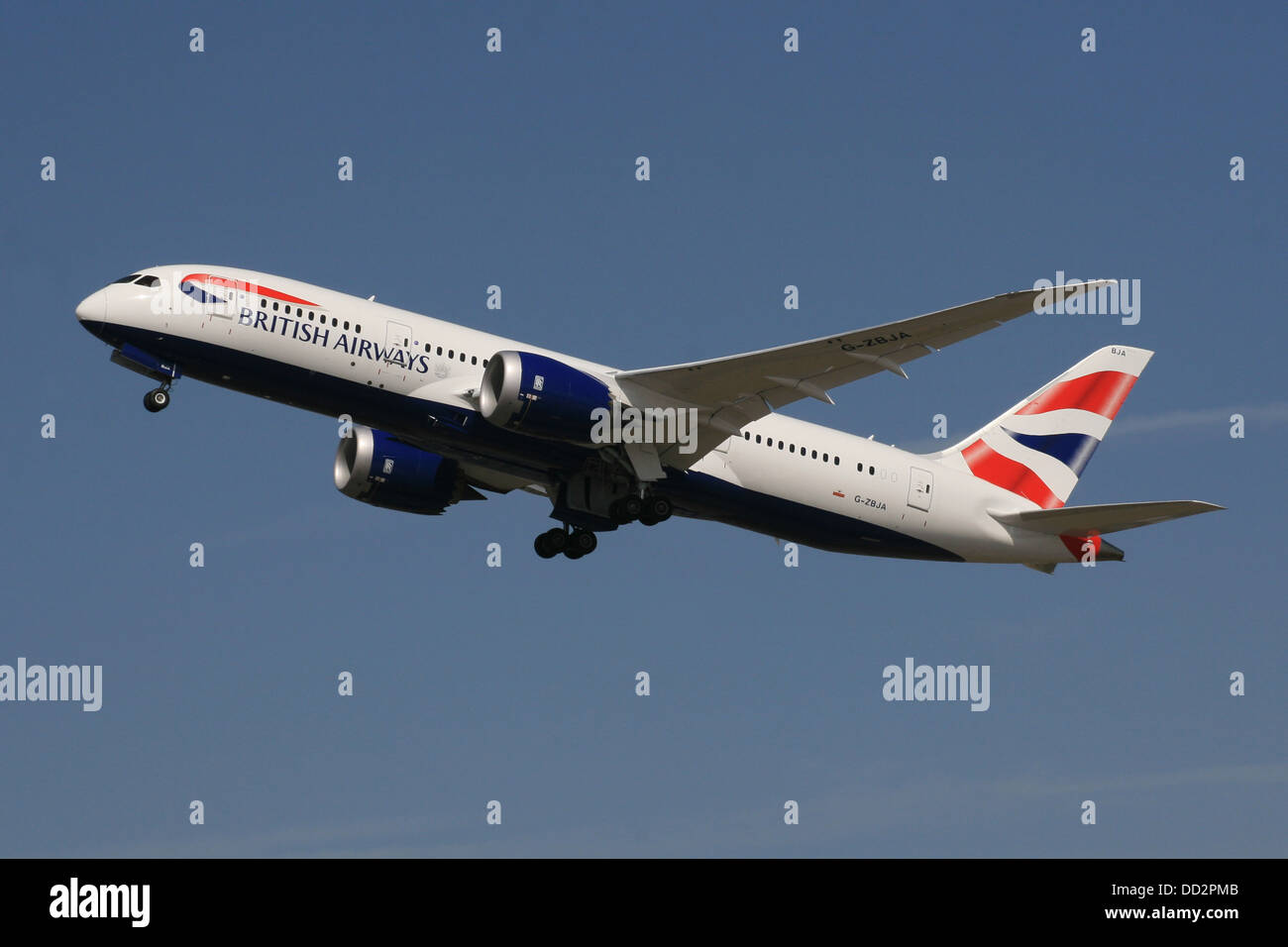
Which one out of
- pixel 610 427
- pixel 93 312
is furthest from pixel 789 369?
pixel 93 312

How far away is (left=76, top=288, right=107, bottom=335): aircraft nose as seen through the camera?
1458 inches

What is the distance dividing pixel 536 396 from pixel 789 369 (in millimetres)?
5624

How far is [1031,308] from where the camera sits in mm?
33562

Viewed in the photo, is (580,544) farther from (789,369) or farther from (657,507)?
(789,369)

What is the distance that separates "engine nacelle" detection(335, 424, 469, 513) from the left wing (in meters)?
6.66

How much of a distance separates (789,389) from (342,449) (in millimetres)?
12416

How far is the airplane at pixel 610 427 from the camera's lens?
36.9 m

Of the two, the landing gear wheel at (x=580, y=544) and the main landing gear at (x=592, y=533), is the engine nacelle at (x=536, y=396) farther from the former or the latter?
the landing gear wheel at (x=580, y=544)

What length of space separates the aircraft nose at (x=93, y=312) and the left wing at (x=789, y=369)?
1140 cm

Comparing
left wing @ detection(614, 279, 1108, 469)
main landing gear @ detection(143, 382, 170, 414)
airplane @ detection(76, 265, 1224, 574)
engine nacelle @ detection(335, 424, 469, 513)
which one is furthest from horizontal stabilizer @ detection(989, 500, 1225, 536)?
main landing gear @ detection(143, 382, 170, 414)

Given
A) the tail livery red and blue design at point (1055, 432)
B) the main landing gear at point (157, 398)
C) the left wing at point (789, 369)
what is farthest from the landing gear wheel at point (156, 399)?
the tail livery red and blue design at point (1055, 432)
